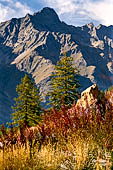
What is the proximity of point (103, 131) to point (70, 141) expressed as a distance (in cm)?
95

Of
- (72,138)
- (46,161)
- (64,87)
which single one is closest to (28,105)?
(64,87)

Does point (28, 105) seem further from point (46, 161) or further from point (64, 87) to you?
point (46, 161)

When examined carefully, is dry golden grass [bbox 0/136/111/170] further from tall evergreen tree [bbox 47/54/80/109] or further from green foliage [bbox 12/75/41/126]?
green foliage [bbox 12/75/41/126]

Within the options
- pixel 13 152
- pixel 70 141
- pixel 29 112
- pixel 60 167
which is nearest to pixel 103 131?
pixel 70 141

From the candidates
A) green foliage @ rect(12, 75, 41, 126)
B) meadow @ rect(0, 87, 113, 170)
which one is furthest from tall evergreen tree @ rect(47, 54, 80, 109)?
meadow @ rect(0, 87, 113, 170)

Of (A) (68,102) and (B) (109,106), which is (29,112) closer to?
(A) (68,102)

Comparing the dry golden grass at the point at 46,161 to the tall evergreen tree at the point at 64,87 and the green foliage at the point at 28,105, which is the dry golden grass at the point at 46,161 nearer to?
the tall evergreen tree at the point at 64,87

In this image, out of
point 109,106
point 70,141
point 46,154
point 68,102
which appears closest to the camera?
point 46,154

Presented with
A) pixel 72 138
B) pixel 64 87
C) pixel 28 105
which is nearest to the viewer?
pixel 72 138

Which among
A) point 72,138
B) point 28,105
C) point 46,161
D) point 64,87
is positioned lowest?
point 46,161

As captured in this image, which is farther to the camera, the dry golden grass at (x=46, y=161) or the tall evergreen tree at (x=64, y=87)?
the tall evergreen tree at (x=64, y=87)

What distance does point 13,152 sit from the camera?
5.05 metres

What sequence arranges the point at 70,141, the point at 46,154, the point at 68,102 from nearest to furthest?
the point at 46,154 → the point at 70,141 → the point at 68,102

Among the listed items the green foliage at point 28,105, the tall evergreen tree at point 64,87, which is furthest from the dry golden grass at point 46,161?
the green foliage at point 28,105
